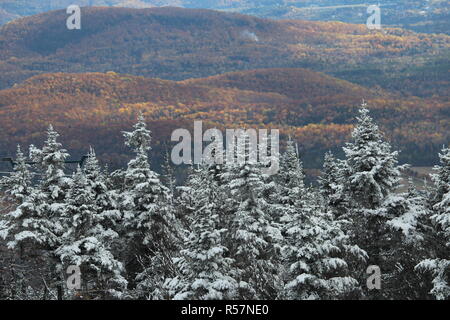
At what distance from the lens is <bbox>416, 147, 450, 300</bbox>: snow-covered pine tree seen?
642 inches

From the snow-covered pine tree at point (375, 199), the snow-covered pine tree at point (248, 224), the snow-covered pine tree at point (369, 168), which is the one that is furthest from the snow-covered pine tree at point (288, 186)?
the snow-covered pine tree at point (375, 199)

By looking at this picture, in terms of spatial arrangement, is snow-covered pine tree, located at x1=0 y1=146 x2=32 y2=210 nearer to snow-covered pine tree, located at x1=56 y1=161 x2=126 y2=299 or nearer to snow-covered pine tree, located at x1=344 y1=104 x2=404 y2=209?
snow-covered pine tree, located at x1=56 y1=161 x2=126 y2=299

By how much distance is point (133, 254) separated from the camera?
81.7ft

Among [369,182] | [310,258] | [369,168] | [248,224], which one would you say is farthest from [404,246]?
[248,224]

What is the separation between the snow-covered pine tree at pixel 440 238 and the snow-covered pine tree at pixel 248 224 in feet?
15.7

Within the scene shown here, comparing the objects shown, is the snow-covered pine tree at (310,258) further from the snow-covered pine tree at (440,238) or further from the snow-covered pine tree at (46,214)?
the snow-covered pine tree at (46,214)

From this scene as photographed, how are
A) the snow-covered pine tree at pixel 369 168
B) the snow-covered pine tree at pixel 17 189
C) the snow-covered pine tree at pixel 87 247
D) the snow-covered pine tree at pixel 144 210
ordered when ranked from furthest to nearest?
the snow-covered pine tree at pixel 144 210, the snow-covered pine tree at pixel 17 189, the snow-covered pine tree at pixel 87 247, the snow-covered pine tree at pixel 369 168

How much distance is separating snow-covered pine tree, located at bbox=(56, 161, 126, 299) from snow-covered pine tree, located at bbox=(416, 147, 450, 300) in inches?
421

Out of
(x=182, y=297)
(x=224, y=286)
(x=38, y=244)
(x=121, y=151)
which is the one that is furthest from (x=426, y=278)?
(x=121, y=151)

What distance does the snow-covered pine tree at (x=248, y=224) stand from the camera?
1879 centimetres

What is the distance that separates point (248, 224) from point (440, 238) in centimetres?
670

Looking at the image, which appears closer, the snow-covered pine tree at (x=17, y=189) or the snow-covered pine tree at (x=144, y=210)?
the snow-covered pine tree at (x=17, y=189)

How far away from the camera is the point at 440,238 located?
19.7m
